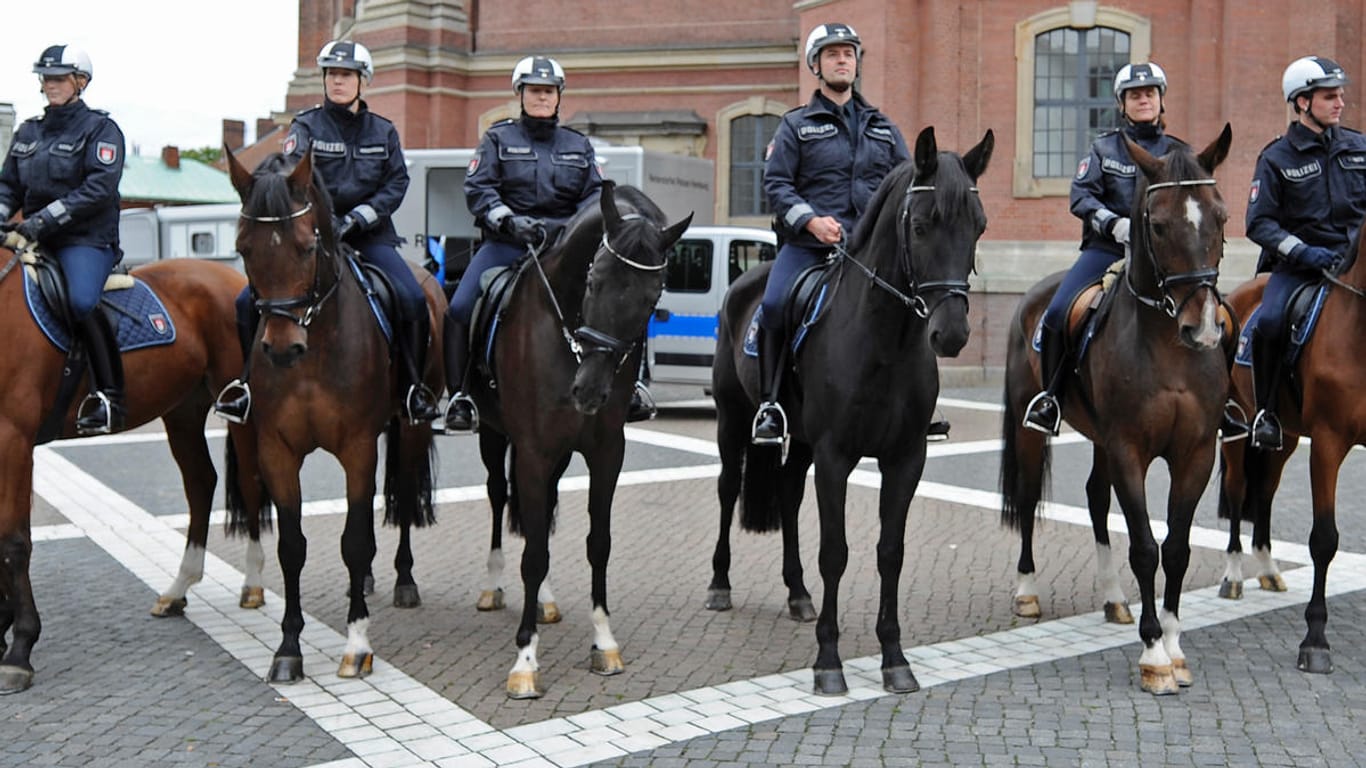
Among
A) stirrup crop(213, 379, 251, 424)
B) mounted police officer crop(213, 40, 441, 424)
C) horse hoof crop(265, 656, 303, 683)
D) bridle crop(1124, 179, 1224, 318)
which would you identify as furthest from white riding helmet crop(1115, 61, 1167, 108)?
horse hoof crop(265, 656, 303, 683)

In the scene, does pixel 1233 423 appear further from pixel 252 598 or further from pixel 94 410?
pixel 94 410

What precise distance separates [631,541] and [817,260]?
3.34 meters

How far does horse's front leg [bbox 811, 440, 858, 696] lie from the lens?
5.88m

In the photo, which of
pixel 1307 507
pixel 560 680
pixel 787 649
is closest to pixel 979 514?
pixel 1307 507

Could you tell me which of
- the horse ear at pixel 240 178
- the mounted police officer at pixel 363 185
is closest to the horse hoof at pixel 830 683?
the mounted police officer at pixel 363 185

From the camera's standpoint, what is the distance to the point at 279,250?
557 centimetres

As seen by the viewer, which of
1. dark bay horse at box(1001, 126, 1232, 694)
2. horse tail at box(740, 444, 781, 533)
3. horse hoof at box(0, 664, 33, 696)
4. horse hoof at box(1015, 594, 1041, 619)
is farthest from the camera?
horse tail at box(740, 444, 781, 533)

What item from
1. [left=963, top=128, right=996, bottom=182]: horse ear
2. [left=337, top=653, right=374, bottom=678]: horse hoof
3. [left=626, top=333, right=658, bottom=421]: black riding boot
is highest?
[left=963, top=128, right=996, bottom=182]: horse ear

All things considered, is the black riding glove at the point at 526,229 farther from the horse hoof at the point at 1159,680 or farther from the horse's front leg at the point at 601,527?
the horse hoof at the point at 1159,680

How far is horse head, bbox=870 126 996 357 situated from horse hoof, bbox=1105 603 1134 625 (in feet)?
8.06

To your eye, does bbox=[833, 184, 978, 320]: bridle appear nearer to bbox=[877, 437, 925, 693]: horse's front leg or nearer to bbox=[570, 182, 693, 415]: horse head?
bbox=[877, 437, 925, 693]: horse's front leg

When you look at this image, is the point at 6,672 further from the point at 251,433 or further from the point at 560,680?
the point at 560,680

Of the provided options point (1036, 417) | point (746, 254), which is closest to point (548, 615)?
point (1036, 417)

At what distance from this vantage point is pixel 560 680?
19.7 feet
